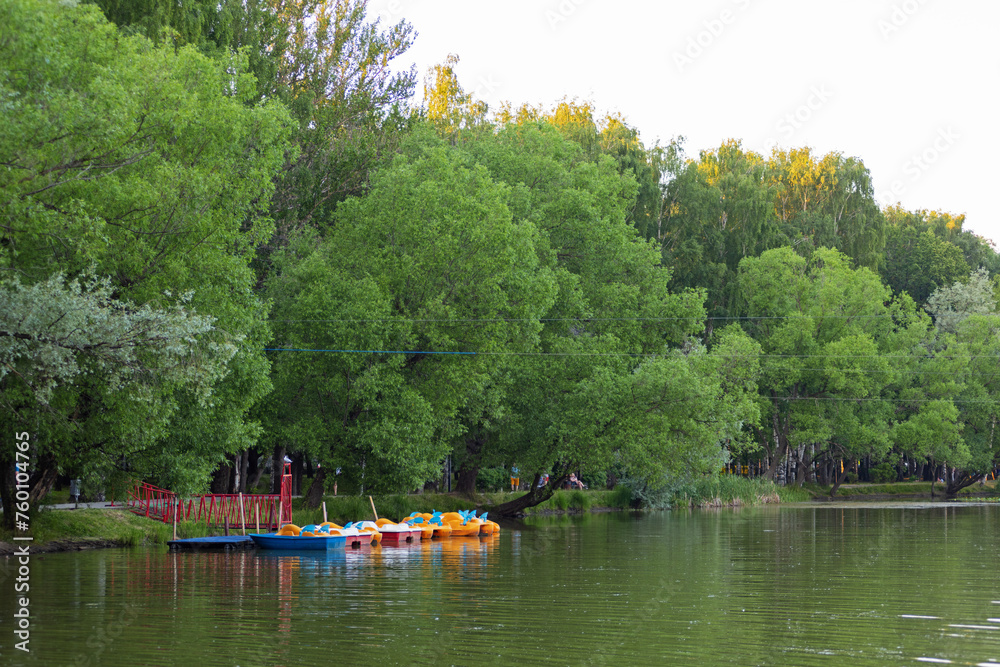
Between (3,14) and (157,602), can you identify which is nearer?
(157,602)

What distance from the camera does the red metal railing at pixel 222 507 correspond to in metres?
37.7

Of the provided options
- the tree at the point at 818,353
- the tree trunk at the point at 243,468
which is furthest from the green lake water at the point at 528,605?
the tree at the point at 818,353

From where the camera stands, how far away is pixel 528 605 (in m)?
19.5

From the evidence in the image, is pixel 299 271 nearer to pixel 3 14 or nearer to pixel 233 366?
pixel 233 366

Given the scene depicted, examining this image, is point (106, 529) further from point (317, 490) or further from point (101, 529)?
point (317, 490)

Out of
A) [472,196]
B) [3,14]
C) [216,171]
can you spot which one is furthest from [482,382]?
[3,14]

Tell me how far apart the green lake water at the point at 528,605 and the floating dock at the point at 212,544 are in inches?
23.0

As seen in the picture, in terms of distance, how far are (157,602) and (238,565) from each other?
26.6 ft

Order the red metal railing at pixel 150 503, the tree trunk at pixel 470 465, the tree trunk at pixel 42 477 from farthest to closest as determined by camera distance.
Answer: the tree trunk at pixel 470 465
the red metal railing at pixel 150 503
the tree trunk at pixel 42 477

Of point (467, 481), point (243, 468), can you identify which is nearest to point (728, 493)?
point (467, 481)

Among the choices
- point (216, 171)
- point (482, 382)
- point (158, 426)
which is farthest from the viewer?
point (482, 382)

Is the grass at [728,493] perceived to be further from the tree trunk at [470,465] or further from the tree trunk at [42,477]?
the tree trunk at [42,477]

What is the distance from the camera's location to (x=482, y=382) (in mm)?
45531

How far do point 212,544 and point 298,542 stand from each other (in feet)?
8.84
